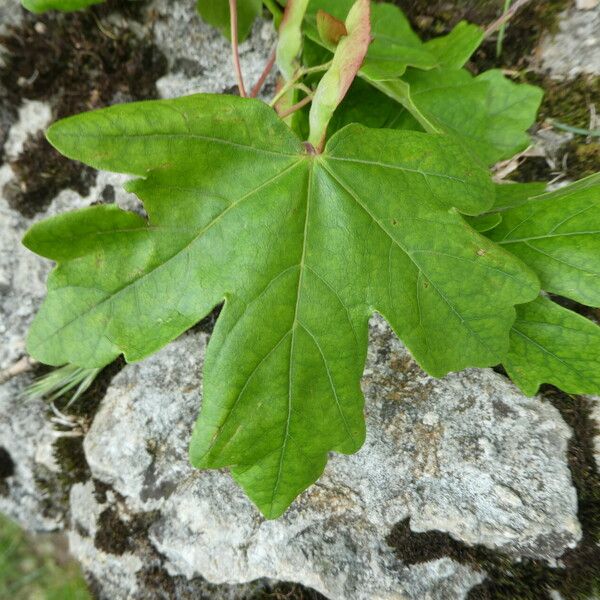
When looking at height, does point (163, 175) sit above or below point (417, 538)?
above

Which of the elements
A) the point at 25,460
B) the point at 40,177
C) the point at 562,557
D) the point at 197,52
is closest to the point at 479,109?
the point at 197,52

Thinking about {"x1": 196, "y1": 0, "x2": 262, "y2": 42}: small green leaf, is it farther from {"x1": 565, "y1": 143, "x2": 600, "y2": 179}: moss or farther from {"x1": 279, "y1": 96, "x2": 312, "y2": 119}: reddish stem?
{"x1": 565, "y1": 143, "x2": 600, "y2": 179}: moss

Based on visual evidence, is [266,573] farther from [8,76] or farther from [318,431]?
[8,76]

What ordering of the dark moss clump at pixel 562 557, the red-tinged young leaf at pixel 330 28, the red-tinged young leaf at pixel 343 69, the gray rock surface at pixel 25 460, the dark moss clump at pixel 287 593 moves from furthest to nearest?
the gray rock surface at pixel 25 460, the dark moss clump at pixel 287 593, the dark moss clump at pixel 562 557, the red-tinged young leaf at pixel 330 28, the red-tinged young leaf at pixel 343 69

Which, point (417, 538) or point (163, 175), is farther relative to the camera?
point (417, 538)

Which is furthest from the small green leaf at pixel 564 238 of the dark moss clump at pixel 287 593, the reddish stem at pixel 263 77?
the dark moss clump at pixel 287 593

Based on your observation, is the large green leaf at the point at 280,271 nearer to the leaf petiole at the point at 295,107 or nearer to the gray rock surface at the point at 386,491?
the leaf petiole at the point at 295,107

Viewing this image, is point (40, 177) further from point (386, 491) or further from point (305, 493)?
point (386, 491)

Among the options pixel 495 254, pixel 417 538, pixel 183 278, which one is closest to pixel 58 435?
pixel 183 278
